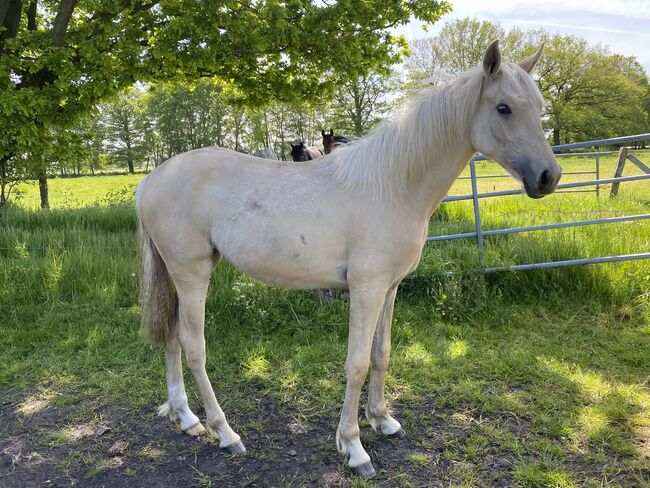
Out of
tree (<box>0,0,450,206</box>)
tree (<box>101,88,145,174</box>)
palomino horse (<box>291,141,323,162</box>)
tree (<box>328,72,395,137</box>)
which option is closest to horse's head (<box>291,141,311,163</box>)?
palomino horse (<box>291,141,323,162</box>)

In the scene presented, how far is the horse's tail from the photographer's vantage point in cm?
283

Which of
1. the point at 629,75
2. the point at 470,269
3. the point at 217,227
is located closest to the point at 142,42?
the point at 217,227

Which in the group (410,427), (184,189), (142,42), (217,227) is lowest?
(410,427)

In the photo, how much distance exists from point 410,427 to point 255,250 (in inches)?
62.5

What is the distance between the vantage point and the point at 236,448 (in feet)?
8.43

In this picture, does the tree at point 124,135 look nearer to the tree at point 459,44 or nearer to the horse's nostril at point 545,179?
the tree at point 459,44

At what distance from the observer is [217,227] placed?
2.43 meters

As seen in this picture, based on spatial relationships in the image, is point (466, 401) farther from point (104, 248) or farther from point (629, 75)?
point (629, 75)

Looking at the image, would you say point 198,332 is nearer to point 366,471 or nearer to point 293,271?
point 293,271

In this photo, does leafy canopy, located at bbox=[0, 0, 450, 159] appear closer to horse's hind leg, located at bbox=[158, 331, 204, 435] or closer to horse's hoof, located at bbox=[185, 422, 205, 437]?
horse's hind leg, located at bbox=[158, 331, 204, 435]

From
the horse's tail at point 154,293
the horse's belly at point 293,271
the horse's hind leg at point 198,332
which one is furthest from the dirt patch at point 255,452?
the horse's belly at point 293,271

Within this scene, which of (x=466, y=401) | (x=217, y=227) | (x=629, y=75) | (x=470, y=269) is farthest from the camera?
(x=629, y=75)

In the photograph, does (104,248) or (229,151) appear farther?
(104,248)

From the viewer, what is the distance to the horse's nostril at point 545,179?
6.10ft
